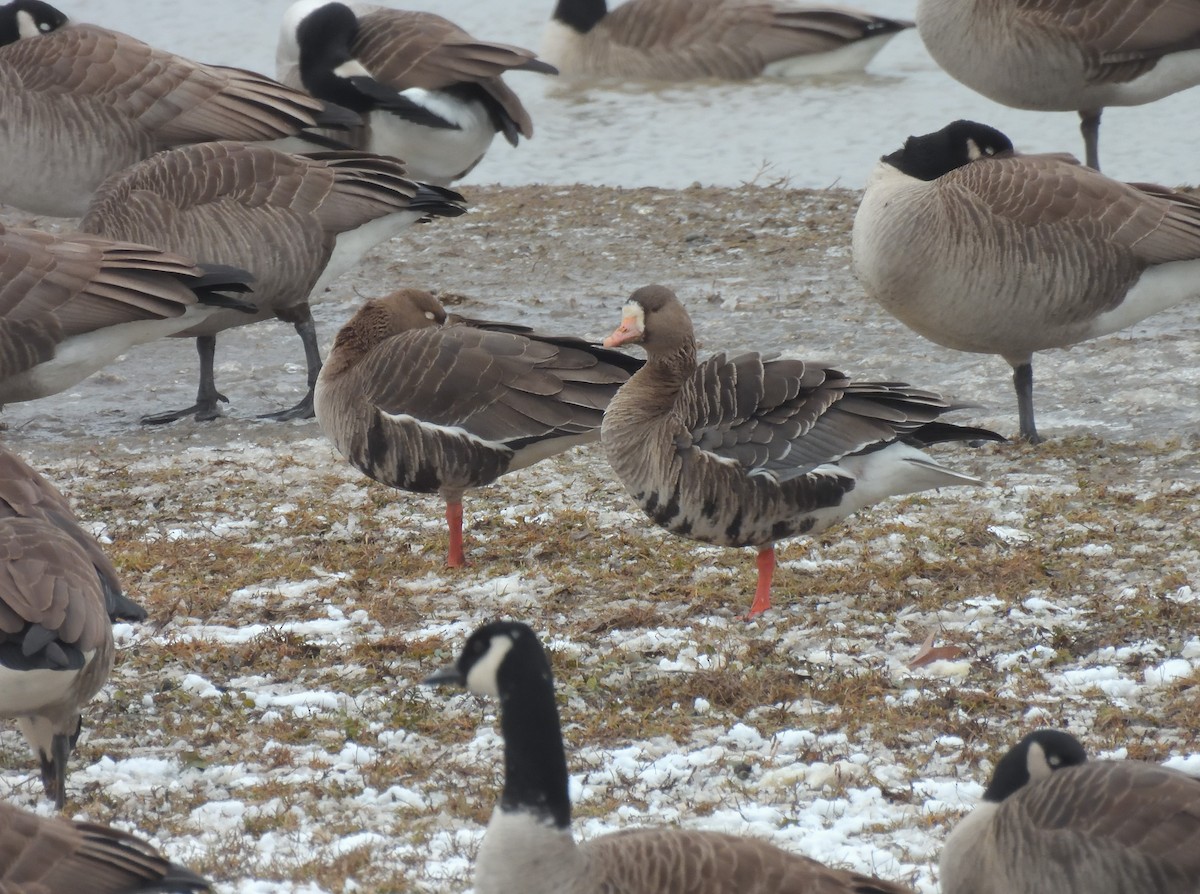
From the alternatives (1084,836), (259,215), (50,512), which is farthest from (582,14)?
(1084,836)

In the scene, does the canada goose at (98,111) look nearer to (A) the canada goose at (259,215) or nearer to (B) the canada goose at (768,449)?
(A) the canada goose at (259,215)

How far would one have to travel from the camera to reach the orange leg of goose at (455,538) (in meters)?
6.23

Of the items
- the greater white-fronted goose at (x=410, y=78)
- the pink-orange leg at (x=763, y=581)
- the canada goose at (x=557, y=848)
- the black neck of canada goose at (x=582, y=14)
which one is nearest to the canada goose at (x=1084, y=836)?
the canada goose at (x=557, y=848)

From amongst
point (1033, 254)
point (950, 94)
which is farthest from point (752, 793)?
point (950, 94)

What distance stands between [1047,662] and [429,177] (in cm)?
767

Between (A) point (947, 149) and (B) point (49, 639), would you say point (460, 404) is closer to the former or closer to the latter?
(B) point (49, 639)

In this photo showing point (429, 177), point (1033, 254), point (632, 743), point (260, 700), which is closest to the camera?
point (632, 743)

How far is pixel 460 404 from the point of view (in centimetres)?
631

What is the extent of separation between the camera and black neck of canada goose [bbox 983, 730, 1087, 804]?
3654 millimetres

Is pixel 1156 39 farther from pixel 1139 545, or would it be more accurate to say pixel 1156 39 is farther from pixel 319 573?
pixel 319 573

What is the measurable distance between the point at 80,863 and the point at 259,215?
5440mm

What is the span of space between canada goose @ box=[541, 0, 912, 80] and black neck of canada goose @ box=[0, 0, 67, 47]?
822 cm

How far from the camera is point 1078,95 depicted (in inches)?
415

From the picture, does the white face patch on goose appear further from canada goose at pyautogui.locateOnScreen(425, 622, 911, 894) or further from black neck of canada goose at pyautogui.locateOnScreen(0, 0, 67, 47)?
black neck of canada goose at pyautogui.locateOnScreen(0, 0, 67, 47)
